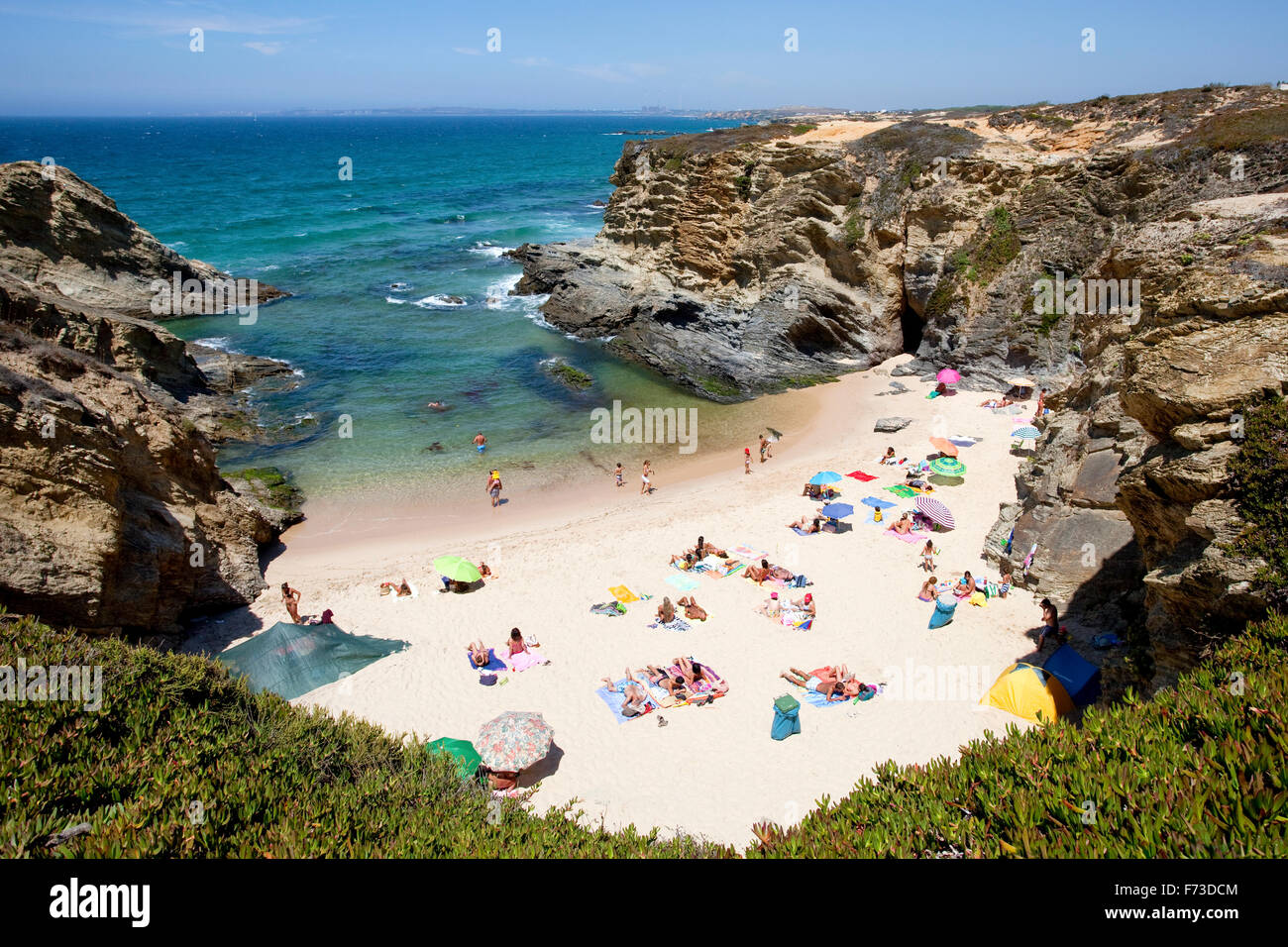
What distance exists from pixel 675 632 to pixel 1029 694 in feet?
21.0

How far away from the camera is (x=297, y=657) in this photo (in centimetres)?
1283

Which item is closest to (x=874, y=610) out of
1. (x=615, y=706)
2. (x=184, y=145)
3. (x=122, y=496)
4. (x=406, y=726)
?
(x=615, y=706)

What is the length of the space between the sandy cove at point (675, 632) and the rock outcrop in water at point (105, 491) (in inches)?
48.7

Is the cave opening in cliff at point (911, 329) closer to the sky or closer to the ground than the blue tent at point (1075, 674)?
closer to the sky

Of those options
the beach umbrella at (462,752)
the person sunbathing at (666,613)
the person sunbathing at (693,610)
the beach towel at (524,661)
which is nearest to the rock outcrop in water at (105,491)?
the beach umbrella at (462,752)

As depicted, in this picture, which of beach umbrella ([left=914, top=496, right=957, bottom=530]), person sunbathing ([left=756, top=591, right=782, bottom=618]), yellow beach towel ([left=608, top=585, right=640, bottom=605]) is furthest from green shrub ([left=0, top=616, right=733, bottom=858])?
beach umbrella ([left=914, top=496, right=957, bottom=530])

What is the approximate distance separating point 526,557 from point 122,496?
8.74 meters

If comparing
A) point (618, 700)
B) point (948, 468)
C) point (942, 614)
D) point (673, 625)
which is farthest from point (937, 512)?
point (618, 700)

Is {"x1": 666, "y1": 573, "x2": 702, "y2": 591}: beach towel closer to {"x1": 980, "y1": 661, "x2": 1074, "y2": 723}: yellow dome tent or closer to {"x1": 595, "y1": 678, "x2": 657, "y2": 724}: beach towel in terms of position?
{"x1": 595, "y1": 678, "x2": 657, "y2": 724}: beach towel

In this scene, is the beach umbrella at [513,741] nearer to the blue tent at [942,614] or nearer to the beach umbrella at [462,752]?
the beach umbrella at [462,752]

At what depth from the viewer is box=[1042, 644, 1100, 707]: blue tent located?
35.6 ft

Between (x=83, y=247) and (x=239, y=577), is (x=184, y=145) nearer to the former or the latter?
(x=83, y=247)

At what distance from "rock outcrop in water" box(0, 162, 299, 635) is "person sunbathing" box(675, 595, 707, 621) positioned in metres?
10.1

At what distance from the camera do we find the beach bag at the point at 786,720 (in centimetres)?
1109
